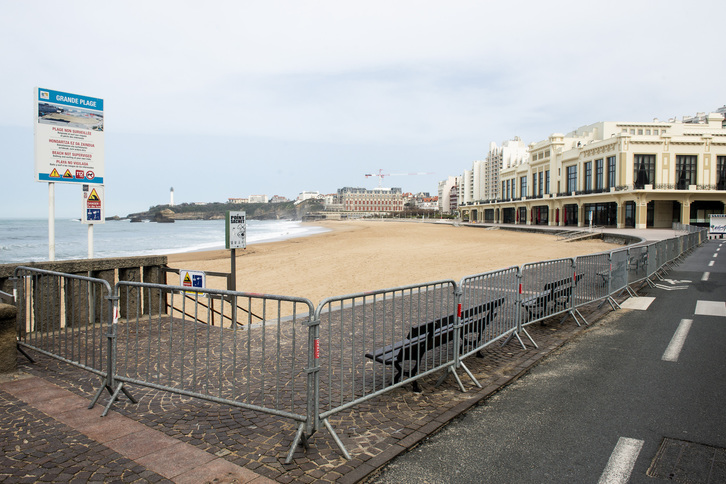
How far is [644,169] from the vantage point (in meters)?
54.8

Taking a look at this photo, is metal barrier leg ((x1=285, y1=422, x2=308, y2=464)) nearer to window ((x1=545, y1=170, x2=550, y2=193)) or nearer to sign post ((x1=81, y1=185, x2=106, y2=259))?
sign post ((x1=81, y1=185, x2=106, y2=259))

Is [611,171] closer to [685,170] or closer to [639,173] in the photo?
[639,173]

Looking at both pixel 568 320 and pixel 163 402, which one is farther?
pixel 568 320

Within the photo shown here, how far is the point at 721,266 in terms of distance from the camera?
19156 mm

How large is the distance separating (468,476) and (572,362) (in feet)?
12.2

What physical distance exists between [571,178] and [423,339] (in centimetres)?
7187

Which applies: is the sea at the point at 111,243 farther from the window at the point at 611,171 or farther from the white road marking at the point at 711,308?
the window at the point at 611,171

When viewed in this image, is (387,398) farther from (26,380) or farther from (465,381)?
(26,380)

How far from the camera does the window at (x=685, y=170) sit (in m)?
54.3

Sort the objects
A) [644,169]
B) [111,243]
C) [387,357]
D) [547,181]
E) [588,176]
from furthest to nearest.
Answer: [547,181] < [588,176] < [644,169] < [111,243] < [387,357]

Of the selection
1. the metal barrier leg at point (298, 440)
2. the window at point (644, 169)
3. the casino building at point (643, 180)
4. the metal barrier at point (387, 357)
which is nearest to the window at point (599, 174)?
the casino building at point (643, 180)

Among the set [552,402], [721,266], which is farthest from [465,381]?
[721,266]

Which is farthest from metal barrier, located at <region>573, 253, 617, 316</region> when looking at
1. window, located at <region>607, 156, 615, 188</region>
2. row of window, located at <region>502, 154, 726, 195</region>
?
window, located at <region>607, 156, 615, 188</region>

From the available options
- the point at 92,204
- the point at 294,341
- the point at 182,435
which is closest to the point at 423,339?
the point at 294,341
